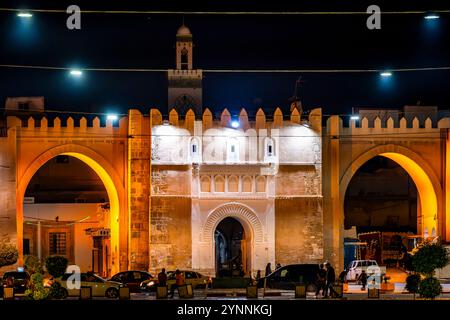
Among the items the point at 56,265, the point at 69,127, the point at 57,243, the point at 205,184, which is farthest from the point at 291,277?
the point at 57,243

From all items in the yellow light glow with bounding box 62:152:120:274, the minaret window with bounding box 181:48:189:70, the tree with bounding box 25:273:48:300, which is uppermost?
the minaret window with bounding box 181:48:189:70

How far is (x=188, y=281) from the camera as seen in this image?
1400 inches

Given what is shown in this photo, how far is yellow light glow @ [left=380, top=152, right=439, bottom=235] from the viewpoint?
40.3 meters

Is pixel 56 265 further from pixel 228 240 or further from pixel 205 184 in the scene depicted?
pixel 228 240

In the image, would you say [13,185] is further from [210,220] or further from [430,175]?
[430,175]

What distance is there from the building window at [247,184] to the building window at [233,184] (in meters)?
0.22

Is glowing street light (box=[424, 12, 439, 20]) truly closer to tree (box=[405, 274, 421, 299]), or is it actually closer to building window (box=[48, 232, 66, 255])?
tree (box=[405, 274, 421, 299])

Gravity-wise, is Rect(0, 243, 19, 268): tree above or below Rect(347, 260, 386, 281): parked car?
above

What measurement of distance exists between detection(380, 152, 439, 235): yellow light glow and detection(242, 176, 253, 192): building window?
5306 mm

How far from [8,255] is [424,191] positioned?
617 inches

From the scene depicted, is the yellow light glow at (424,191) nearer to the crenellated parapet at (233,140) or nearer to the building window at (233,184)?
the crenellated parapet at (233,140)

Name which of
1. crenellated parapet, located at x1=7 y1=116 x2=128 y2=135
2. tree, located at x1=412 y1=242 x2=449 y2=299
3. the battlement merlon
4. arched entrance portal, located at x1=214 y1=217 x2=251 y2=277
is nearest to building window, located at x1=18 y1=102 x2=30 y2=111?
crenellated parapet, located at x1=7 y1=116 x2=128 y2=135

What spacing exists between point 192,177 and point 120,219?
10.6ft

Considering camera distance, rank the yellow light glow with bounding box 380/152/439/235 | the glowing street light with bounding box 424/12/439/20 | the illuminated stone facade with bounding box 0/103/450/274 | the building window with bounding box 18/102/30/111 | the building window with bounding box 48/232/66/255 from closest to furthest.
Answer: the glowing street light with bounding box 424/12/439/20
the illuminated stone facade with bounding box 0/103/450/274
the yellow light glow with bounding box 380/152/439/235
the building window with bounding box 48/232/66/255
the building window with bounding box 18/102/30/111
